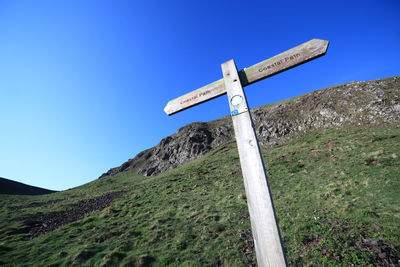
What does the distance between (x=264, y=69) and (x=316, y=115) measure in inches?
1519

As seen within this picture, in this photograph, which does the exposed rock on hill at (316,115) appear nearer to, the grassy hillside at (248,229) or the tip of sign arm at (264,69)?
the grassy hillside at (248,229)

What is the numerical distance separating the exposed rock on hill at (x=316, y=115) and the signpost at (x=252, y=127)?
31.2 m

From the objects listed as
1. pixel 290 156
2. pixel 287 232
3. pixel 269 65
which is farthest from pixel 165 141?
pixel 269 65

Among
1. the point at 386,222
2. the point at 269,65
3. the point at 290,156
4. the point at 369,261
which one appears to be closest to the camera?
Answer: the point at 269,65

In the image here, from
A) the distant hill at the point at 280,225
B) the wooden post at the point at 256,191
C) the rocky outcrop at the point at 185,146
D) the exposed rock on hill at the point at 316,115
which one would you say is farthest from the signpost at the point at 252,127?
the rocky outcrop at the point at 185,146

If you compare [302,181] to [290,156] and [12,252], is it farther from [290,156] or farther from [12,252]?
[12,252]

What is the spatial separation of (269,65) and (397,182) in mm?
13384

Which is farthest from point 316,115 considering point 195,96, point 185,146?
point 195,96

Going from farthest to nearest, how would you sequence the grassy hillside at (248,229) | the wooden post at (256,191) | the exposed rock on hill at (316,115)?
1. the exposed rock on hill at (316,115)
2. the grassy hillside at (248,229)
3. the wooden post at (256,191)

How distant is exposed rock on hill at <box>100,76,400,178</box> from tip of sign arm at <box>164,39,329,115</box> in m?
31.1

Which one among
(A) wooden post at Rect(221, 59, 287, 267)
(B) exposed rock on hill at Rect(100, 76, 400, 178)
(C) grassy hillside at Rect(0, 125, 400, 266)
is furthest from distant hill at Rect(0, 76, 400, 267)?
(A) wooden post at Rect(221, 59, 287, 267)

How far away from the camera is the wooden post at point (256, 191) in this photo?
59.7 inches

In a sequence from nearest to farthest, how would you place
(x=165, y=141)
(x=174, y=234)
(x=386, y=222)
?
(x=386, y=222) < (x=174, y=234) < (x=165, y=141)

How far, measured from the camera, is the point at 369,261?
5281 mm
